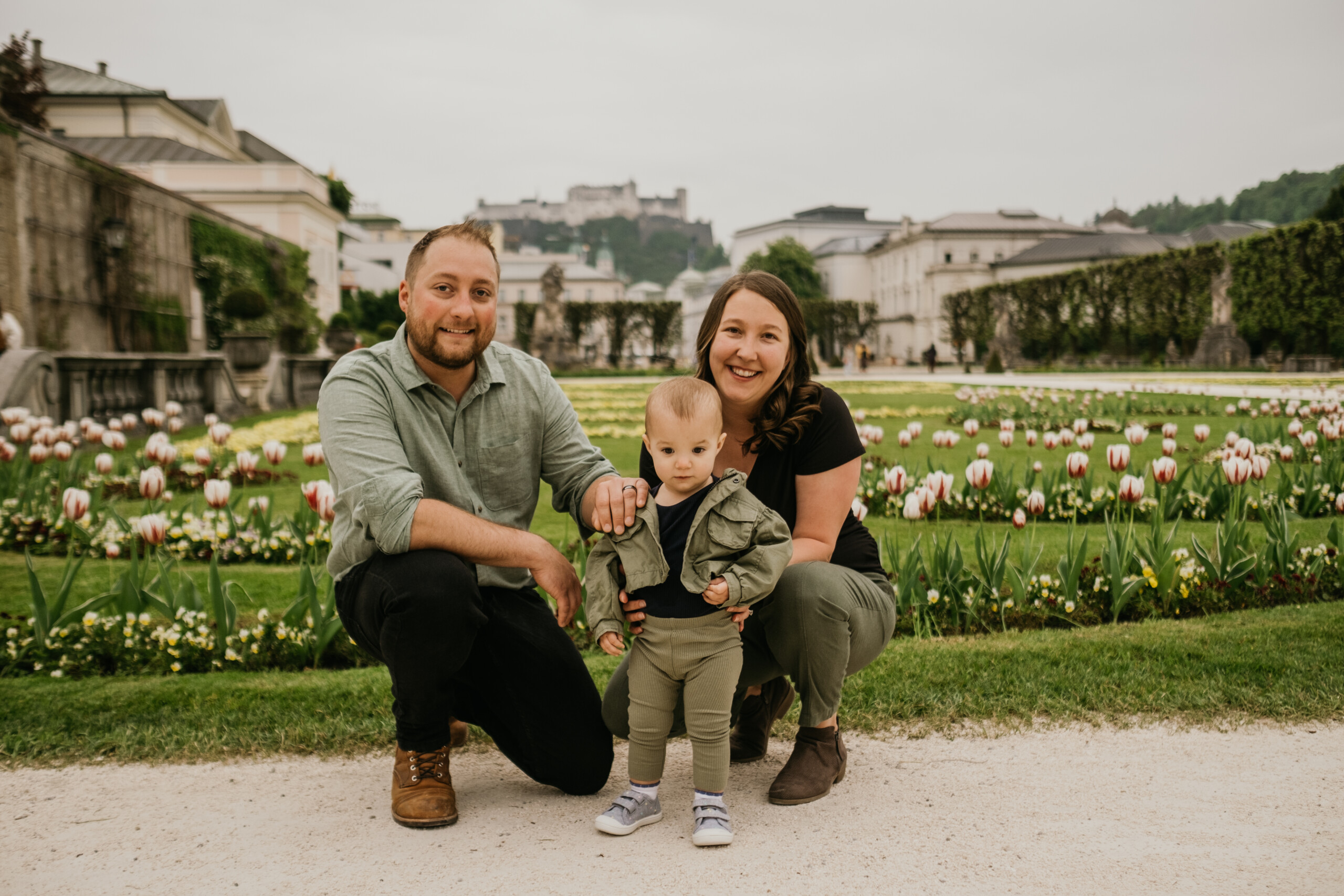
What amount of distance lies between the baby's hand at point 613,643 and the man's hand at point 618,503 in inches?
10.7

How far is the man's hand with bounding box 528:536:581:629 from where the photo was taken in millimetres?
2645

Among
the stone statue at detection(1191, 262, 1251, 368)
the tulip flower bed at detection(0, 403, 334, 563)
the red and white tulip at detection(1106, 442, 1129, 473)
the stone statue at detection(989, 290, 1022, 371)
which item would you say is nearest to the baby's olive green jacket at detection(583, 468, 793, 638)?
the tulip flower bed at detection(0, 403, 334, 563)

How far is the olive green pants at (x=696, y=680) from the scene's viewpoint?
2414 mm

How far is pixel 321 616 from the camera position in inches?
145

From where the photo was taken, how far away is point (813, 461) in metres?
2.78

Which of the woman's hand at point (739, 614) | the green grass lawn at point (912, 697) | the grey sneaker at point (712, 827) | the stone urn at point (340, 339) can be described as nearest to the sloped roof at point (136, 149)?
the stone urn at point (340, 339)

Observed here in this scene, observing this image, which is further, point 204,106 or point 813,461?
point 204,106

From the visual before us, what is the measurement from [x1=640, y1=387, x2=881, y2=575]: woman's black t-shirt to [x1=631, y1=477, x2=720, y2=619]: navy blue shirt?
37 cm

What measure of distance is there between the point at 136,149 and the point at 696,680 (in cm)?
4370

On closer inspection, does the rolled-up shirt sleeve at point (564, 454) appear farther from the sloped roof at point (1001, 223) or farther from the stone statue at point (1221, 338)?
the sloped roof at point (1001, 223)

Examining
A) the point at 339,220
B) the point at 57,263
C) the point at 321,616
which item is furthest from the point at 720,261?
the point at 321,616

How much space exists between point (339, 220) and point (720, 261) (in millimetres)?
108067

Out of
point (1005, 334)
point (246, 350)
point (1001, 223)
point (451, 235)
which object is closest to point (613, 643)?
point (451, 235)

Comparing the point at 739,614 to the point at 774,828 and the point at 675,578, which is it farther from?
the point at 774,828
